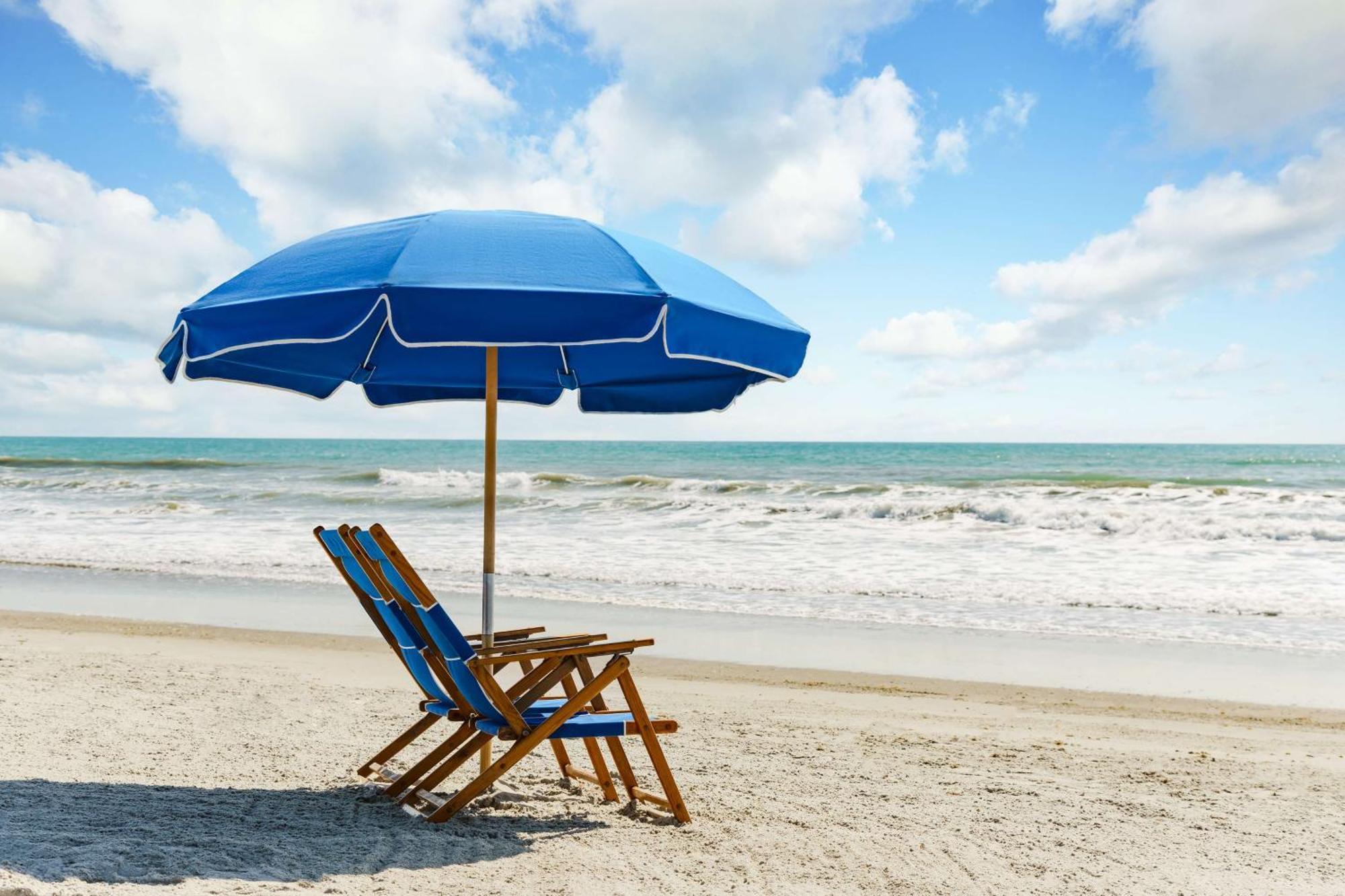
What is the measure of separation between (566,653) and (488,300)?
4.52 feet

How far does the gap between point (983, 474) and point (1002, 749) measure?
33.3 m

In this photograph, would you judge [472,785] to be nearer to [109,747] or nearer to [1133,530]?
[109,747]

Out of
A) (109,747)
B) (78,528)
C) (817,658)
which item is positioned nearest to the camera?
(109,747)

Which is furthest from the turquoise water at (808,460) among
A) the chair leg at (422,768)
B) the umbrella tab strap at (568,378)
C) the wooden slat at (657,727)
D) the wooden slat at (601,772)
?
the chair leg at (422,768)

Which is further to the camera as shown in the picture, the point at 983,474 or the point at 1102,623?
the point at 983,474

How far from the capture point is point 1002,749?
5.16 meters

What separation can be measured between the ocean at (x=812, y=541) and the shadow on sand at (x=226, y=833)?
5945 millimetres

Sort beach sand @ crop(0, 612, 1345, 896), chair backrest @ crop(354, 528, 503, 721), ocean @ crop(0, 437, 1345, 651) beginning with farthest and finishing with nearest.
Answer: ocean @ crop(0, 437, 1345, 651) → chair backrest @ crop(354, 528, 503, 721) → beach sand @ crop(0, 612, 1345, 896)

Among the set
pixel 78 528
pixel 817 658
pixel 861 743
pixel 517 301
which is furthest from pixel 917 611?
pixel 78 528

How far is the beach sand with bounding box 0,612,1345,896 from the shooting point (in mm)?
3260

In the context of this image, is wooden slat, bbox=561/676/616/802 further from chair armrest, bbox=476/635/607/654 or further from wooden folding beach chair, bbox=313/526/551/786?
wooden folding beach chair, bbox=313/526/551/786

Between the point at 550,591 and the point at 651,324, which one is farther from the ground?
the point at 651,324

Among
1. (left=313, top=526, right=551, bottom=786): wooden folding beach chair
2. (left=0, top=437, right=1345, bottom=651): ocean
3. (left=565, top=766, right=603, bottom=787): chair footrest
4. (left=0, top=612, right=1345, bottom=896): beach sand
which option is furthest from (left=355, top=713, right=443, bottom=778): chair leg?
(left=0, top=437, right=1345, bottom=651): ocean

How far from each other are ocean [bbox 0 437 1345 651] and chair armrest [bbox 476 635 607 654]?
5.66m
